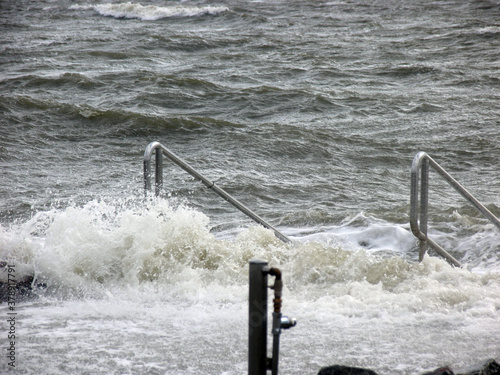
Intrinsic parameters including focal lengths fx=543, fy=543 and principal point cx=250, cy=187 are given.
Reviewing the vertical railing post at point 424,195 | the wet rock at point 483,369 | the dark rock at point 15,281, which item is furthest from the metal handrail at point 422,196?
the dark rock at point 15,281

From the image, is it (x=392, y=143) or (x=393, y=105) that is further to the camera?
(x=393, y=105)

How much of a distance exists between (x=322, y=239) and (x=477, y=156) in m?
4.86

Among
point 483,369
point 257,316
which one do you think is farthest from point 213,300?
point 483,369

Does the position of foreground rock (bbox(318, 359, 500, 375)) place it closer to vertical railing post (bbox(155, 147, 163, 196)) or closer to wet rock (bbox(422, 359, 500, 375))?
wet rock (bbox(422, 359, 500, 375))

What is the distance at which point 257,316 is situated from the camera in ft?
8.44

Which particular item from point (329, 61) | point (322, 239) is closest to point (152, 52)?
point (329, 61)

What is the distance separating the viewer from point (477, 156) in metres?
9.90

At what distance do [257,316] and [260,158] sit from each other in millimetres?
7525

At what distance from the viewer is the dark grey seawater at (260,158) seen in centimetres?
408

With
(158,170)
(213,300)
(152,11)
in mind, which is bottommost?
(213,300)

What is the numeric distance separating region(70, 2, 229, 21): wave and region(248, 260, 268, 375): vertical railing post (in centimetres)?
2500

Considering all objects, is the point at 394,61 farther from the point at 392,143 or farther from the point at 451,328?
the point at 451,328

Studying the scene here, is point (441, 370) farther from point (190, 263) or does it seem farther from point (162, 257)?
point (162, 257)

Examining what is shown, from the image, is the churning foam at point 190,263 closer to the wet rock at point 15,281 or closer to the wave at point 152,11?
the wet rock at point 15,281
